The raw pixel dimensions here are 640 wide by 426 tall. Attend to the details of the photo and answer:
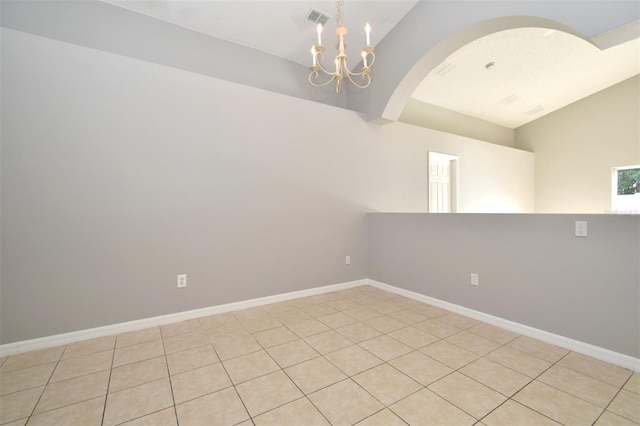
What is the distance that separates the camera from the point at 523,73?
15.0ft

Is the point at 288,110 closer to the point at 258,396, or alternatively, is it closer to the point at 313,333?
the point at 313,333

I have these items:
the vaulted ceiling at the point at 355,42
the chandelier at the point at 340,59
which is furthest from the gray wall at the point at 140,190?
the chandelier at the point at 340,59

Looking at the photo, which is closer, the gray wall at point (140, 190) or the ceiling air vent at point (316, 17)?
the gray wall at point (140, 190)

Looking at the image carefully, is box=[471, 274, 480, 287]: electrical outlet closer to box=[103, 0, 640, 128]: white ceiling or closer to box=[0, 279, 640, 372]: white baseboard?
box=[0, 279, 640, 372]: white baseboard

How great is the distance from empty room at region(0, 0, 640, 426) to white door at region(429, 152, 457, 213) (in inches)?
38.3

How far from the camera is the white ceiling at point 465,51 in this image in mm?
3082

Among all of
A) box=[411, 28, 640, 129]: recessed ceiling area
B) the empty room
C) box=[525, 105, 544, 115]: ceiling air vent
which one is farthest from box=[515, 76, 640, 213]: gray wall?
the empty room

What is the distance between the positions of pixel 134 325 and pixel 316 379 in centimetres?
186

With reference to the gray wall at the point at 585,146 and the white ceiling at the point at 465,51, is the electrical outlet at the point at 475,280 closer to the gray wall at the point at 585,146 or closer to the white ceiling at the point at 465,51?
the white ceiling at the point at 465,51

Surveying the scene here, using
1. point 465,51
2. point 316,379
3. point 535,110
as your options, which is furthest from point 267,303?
point 535,110

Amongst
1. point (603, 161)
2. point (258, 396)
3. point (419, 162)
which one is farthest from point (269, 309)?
point (603, 161)

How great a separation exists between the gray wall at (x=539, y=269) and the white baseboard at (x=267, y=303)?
48mm

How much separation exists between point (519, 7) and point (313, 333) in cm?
337

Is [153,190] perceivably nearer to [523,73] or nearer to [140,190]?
[140,190]
